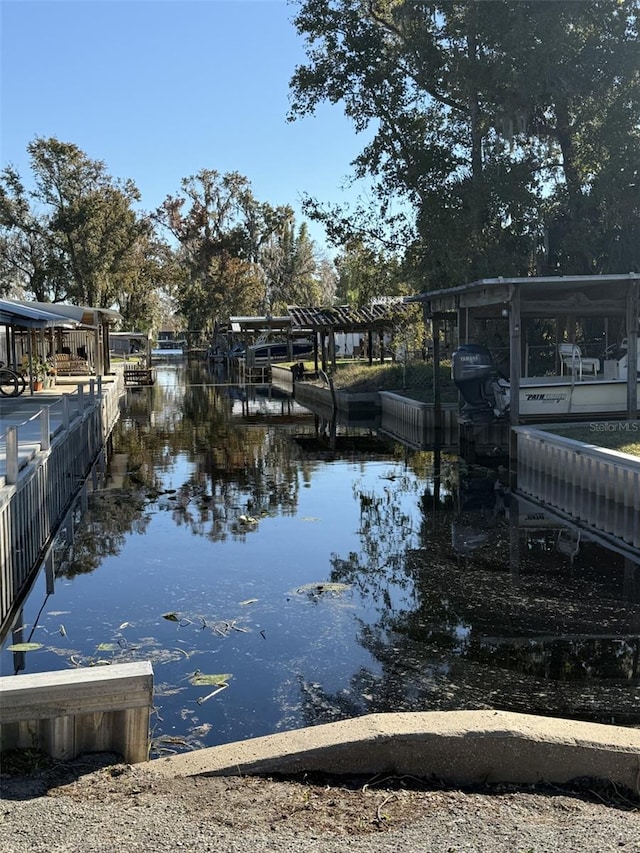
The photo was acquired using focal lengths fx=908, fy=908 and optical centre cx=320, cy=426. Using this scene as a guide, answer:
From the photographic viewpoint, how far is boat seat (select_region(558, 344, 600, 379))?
67.3 ft

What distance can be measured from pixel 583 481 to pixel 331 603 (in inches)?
230

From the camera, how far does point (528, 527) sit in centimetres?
1352

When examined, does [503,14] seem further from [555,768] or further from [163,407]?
[555,768]

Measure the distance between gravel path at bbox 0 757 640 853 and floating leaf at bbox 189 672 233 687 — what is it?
8.69ft

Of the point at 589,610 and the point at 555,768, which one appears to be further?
the point at 589,610

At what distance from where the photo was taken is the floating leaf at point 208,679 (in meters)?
7.53

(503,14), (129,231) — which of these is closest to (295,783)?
(503,14)

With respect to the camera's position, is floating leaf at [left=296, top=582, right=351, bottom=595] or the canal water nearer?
the canal water

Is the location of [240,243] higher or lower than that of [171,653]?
higher

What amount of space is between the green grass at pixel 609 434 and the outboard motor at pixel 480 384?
2.29m

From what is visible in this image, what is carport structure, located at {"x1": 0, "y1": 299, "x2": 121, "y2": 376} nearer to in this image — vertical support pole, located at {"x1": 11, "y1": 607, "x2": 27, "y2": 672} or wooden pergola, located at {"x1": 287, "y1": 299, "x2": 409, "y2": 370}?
wooden pergola, located at {"x1": 287, "y1": 299, "x2": 409, "y2": 370}

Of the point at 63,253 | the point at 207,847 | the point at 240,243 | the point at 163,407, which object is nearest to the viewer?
the point at 207,847

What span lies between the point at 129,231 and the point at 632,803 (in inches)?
2222

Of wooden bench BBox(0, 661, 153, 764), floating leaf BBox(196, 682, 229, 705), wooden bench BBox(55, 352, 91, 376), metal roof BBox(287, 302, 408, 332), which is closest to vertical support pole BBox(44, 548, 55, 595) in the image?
floating leaf BBox(196, 682, 229, 705)
